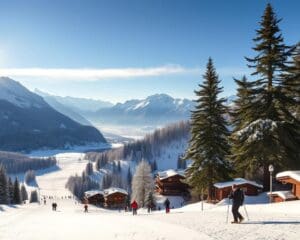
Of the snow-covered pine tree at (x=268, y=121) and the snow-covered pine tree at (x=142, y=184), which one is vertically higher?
the snow-covered pine tree at (x=268, y=121)

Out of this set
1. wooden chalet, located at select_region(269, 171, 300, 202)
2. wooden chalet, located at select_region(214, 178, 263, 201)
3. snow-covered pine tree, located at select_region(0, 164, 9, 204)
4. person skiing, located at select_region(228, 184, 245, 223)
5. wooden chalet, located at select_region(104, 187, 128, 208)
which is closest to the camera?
person skiing, located at select_region(228, 184, 245, 223)

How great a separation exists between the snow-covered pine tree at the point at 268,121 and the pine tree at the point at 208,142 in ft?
12.5

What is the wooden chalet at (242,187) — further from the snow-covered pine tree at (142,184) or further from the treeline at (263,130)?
the snow-covered pine tree at (142,184)

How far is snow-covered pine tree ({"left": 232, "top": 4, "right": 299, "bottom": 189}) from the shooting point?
115 ft

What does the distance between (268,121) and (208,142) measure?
8335mm

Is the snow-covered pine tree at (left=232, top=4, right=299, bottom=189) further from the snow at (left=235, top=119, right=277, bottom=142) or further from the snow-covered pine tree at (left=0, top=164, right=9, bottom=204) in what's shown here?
the snow-covered pine tree at (left=0, top=164, right=9, bottom=204)

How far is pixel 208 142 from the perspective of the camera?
4191cm

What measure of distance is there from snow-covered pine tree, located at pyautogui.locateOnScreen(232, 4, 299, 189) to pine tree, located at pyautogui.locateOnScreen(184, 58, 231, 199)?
12.5 feet

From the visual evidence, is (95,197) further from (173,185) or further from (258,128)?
(258,128)

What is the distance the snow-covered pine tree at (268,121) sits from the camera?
35031 millimetres

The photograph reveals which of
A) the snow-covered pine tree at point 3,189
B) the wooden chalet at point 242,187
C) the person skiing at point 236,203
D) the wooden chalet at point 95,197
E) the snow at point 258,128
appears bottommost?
the wooden chalet at point 95,197

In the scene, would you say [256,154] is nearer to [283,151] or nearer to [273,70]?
[283,151]

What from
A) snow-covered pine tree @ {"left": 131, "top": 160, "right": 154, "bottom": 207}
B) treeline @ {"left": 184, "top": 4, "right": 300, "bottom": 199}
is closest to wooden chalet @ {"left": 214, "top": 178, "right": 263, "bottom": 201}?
treeline @ {"left": 184, "top": 4, "right": 300, "bottom": 199}

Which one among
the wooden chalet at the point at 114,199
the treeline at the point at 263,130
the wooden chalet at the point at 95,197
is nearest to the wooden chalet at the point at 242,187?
the treeline at the point at 263,130
